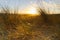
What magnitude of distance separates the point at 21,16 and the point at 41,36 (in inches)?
53.0

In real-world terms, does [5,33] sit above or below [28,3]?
below

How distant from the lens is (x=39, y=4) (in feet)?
22.2

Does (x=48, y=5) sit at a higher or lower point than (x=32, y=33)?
higher

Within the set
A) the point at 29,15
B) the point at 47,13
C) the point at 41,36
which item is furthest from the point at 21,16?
the point at 41,36

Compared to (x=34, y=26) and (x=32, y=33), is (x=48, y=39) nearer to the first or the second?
(x=32, y=33)

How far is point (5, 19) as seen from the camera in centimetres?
666

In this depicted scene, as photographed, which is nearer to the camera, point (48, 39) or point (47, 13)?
point (48, 39)

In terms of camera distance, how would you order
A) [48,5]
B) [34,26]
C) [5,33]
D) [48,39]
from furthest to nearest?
[48,5]
[34,26]
[5,33]
[48,39]

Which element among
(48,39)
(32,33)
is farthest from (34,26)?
(48,39)

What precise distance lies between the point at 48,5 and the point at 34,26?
83 cm

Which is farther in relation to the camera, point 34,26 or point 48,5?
point 48,5

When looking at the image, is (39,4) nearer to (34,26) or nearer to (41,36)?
(34,26)

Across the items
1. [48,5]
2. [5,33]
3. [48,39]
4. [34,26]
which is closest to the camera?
[48,39]

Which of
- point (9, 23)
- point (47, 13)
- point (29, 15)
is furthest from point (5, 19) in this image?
point (47, 13)
